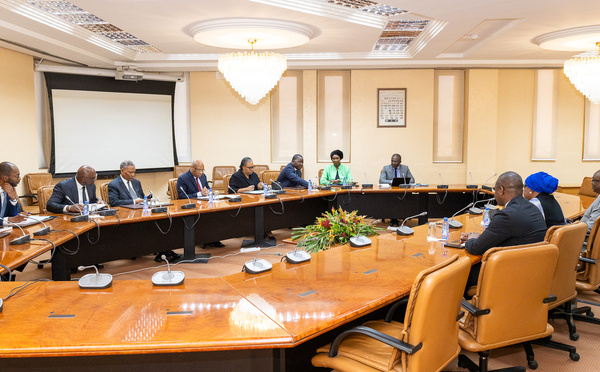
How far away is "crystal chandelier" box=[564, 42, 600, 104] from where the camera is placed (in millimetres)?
6387

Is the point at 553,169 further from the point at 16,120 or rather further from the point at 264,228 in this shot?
the point at 16,120

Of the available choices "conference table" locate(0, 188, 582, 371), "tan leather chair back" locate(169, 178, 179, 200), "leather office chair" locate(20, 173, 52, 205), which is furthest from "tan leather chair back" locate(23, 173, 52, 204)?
"conference table" locate(0, 188, 582, 371)

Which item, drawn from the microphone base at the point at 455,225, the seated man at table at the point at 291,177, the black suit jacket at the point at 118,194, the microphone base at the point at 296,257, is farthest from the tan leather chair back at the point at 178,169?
the microphone base at the point at 296,257

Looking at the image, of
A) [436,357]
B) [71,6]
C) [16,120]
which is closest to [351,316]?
[436,357]

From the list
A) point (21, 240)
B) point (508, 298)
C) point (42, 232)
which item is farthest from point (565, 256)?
point (42, 232)

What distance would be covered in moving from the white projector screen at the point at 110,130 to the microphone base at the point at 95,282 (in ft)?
20.5

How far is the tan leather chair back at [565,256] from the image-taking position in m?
2.79

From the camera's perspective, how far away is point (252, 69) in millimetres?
5938

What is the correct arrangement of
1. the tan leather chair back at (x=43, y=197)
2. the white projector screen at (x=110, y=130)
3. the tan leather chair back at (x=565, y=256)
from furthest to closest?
1. the white projector screen at (x=110, y=130)
2. the tan leather chair back at (x=43, y=197)
3. the tan leather chair back at (x=565, y=256)

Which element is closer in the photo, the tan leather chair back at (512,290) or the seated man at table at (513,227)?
the tan leather chair back at (512,290)

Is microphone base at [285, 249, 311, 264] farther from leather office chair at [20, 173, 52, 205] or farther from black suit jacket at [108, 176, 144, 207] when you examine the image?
leather office chair at [20, 173, 52, 205]

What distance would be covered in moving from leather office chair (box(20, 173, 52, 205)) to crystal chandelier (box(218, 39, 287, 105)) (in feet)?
11.6

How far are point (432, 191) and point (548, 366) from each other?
412 cm

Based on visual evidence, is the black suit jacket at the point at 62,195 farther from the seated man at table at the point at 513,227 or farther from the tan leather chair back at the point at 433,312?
the tan leather chair back at the point at 433,312
